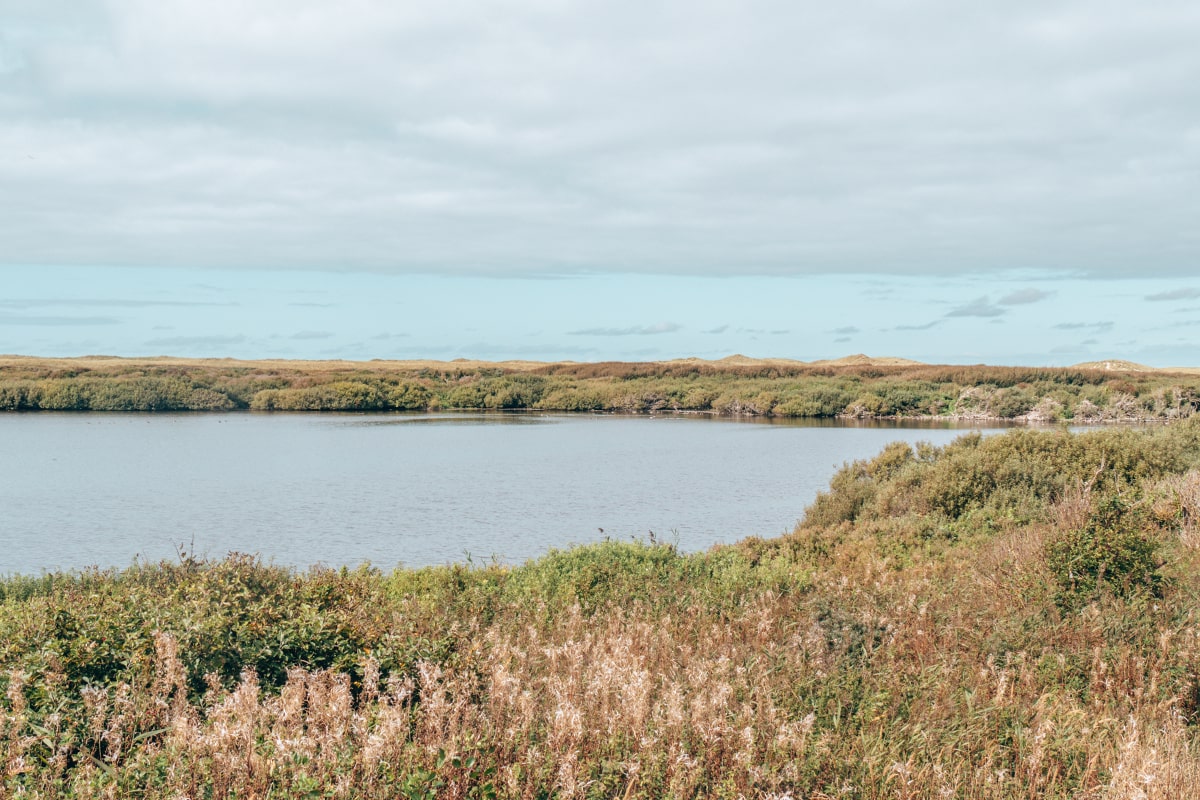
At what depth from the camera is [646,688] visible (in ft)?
17.5

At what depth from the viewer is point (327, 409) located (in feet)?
300

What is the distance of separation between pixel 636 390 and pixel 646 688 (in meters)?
91.8

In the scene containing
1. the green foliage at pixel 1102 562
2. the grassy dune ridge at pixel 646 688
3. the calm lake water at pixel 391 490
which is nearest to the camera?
the grassy dune ridge at pixel 646 688

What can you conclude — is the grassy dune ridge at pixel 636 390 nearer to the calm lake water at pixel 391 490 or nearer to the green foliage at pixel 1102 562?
the calm lake water at pixel 391 490

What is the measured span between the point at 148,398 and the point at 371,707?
3659 inches

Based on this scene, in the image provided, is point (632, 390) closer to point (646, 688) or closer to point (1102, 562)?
point (1102, 562)

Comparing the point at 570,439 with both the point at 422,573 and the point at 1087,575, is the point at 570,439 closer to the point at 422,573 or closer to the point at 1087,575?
the point at 422,573

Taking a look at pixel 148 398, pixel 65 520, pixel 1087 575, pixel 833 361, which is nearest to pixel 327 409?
pixel 148 398

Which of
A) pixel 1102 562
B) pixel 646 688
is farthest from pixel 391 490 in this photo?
pixel 646 688

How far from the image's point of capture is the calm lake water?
23503mm

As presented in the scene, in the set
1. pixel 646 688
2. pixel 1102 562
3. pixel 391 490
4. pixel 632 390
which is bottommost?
pixel 391 490

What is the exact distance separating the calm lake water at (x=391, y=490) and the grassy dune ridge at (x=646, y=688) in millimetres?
8834

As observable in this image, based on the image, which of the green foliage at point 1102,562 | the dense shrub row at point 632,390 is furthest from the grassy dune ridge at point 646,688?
the dense shrub row at point 632,390

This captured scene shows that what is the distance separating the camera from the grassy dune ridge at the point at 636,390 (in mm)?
79125
